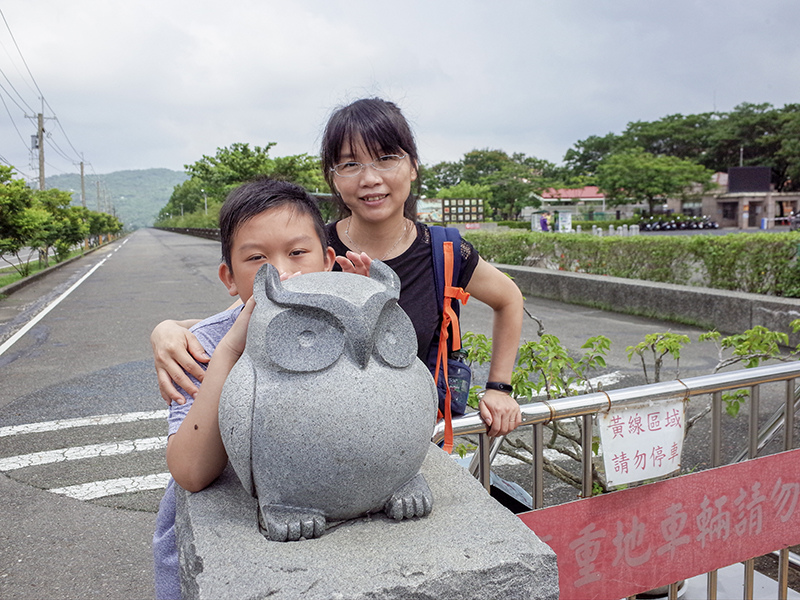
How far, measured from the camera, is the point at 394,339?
129 cm

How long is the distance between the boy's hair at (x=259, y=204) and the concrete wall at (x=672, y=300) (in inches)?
244

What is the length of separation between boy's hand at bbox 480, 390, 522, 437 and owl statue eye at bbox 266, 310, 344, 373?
2.68ft

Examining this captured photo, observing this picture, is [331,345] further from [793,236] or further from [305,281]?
[793,236]

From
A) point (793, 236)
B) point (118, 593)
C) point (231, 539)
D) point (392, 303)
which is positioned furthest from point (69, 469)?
point (793, 236)

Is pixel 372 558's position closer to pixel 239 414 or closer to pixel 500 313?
pixel 239 414

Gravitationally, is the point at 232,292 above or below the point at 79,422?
above

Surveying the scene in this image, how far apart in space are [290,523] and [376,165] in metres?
1.05

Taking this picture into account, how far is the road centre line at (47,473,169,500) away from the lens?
396 centimetres

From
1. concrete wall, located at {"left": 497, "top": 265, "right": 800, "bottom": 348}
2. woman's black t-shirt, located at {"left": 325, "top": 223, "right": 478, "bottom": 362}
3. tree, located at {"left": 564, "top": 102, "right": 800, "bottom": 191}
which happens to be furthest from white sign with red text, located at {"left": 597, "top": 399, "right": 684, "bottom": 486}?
tree, located at {"left": 564, "top": 102, "right": 800, "bottom": 191}

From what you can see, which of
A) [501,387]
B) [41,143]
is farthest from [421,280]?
[41,143]

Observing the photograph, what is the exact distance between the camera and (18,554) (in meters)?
3.24

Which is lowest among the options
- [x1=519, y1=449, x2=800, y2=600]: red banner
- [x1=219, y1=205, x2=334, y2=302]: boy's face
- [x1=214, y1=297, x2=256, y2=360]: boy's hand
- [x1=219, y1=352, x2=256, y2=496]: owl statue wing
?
[x1=519, y1=449, x2=800, y2=600]: red banner

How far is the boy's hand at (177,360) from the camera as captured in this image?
150cm

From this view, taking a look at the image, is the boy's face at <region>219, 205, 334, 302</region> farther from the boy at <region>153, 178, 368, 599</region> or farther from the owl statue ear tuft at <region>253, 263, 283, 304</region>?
the owl statue ear tuft at <region>253, 263, 283, 304</region>
